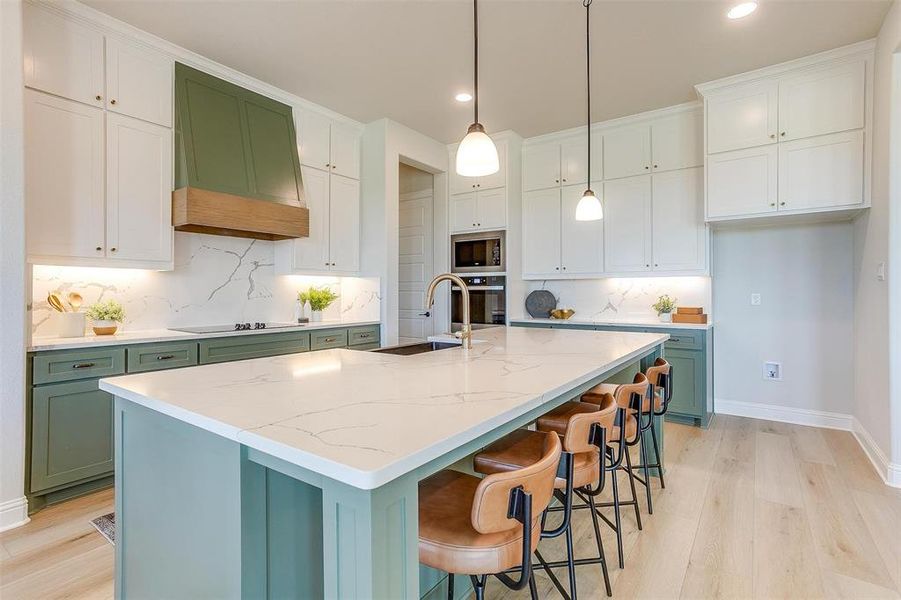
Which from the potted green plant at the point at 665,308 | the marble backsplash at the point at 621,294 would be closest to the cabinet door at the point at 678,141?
the marble backsplash at the point at 621,294

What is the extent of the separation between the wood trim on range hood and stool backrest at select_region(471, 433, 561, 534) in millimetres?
2864

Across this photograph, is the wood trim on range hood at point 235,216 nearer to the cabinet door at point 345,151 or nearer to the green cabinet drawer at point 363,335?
the cabinet door at point 345,151

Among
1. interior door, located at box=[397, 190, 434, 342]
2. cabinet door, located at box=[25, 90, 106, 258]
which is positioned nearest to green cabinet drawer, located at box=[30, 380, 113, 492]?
cabinet door, located at box=[25, 90, 106, 258]

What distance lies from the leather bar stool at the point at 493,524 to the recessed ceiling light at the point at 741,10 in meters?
2.86

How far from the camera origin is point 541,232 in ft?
16.0

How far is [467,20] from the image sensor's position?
2764mm

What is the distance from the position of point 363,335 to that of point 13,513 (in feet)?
8.16

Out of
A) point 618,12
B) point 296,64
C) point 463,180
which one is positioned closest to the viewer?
point 618,12

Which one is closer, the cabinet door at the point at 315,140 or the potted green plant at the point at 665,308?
the cabinet door at the point at 315,140

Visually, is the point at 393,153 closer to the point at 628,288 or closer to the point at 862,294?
the point at 628,288

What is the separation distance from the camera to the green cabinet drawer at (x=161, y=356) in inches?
107

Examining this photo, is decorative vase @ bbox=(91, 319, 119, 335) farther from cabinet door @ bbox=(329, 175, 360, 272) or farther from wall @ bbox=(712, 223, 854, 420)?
wall @ bbox=(712, 223, 854, 420)

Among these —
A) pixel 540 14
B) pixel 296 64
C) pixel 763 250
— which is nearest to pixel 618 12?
pixel 540 14

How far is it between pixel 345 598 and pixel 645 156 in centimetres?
444
